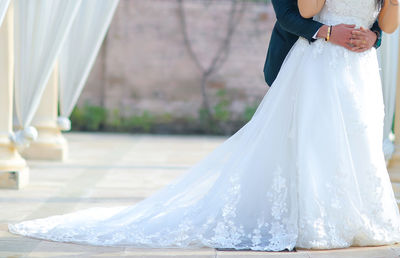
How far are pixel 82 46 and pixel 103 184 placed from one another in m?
1.24

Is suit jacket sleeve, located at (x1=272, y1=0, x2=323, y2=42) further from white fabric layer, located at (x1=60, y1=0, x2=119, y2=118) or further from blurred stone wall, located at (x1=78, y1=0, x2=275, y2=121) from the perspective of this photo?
blurred stone wall, located at (x1=78, y1=0, x2=275, y2=121)

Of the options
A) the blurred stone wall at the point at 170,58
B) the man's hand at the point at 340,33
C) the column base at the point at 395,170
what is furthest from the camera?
the blurred stone wall at the point at 170,58

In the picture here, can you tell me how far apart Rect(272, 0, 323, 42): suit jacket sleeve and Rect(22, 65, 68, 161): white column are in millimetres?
4152

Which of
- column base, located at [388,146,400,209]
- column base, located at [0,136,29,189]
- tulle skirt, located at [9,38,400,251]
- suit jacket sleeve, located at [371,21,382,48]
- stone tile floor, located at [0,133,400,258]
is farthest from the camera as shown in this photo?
column base, located at [0,136,29,189]

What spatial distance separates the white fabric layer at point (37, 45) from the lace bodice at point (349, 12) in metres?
1.89

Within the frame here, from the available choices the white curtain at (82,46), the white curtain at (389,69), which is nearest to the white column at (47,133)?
the white curtain at (82,46)

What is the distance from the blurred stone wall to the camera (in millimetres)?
11133

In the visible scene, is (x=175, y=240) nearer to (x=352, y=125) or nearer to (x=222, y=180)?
(x=222, y=180)

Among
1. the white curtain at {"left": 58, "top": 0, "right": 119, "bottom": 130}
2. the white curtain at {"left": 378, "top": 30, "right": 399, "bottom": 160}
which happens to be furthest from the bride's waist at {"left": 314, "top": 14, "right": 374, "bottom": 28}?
the white curtain at {"left": 58, "top": 0, "right": 119, "bottom": 130}

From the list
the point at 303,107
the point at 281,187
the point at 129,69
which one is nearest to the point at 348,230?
the point at 281,187

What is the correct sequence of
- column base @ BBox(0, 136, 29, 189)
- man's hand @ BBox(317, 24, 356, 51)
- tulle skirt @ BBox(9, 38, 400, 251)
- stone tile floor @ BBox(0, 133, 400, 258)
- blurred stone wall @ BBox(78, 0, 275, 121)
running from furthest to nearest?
blurred stone wall @ BBox(78, 0, 275, 121) → column base @ BBox(0, 136, 29, 189) → man's hand @ BBox(317, 24, 356, 51) → tulle skirt @ BBox(9, 38, 400, 251) → stone tile floor @ BBox(0, 133, 400, 258)

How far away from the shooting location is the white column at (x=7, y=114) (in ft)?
17.6

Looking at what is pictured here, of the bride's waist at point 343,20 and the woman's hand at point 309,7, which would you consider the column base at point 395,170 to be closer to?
the bride's waist at point 343,20

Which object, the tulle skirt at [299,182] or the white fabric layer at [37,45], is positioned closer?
the tulle skirt at [299,182]
